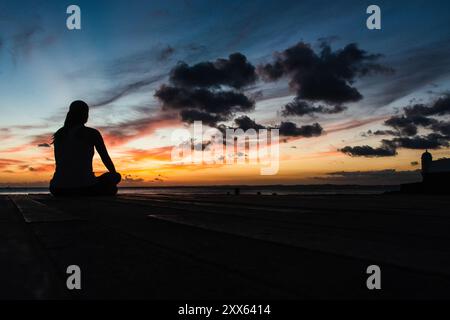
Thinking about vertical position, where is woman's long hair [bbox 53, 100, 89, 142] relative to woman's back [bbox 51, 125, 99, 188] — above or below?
above

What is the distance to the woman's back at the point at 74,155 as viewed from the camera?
22672mm

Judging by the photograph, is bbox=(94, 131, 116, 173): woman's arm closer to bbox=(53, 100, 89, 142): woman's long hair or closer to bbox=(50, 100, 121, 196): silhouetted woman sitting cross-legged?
bbox=(50, 100, 121, 196): silhouetted woman sitting cross-legged

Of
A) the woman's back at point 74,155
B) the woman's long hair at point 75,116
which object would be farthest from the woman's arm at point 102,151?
the woman's long hair at point 75,116

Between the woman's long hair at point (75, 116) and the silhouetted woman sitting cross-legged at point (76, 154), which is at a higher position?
the woman's long hair at point (75, 116)

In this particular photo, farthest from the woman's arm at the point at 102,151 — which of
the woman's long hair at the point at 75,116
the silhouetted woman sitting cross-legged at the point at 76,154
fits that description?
the woman's long hair at the point at 75,116

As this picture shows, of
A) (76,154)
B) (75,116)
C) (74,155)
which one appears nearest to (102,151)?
(76,154)

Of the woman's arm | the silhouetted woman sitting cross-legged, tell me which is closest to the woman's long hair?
the silhouetted woman sitting cross-legged

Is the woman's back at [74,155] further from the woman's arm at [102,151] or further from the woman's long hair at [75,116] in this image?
the woman's arm at [102,151]

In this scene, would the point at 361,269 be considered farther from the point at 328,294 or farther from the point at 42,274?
the point at 42,274

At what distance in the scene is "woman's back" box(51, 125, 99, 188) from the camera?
74.4 ft
